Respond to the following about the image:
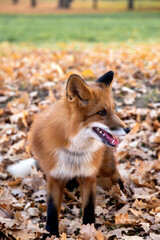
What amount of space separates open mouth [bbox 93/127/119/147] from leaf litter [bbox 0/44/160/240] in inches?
33.1

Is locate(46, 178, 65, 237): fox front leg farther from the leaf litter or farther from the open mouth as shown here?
the open mouth

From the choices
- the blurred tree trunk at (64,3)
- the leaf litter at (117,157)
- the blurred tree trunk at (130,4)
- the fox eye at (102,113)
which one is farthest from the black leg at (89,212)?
the blurred tree trunk at (130,4)

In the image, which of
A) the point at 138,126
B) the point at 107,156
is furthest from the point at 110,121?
the point at 138,126

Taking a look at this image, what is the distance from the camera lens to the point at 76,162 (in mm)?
3266

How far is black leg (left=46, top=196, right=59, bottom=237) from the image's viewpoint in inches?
125

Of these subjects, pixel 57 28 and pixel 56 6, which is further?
pixel 56 6

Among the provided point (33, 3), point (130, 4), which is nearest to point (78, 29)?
point (33, 3)

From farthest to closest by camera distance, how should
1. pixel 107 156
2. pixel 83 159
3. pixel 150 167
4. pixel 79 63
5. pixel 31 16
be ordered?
pixel 31 16
pixel 79 63
pixel 150 167
pixel 107 156
pixel 83 159

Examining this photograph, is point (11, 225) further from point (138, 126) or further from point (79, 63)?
point (79, 63)

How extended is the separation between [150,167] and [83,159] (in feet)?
4.31

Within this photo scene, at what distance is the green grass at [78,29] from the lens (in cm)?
1784

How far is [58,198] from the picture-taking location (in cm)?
334

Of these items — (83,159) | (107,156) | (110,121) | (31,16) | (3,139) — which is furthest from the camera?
(31,16)

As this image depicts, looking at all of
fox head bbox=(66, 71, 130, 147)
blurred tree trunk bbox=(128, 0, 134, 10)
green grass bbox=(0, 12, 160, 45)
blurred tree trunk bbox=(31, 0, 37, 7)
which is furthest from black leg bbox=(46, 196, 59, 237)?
blurred tree trunk bbox=(128, 0, 134, 10)
